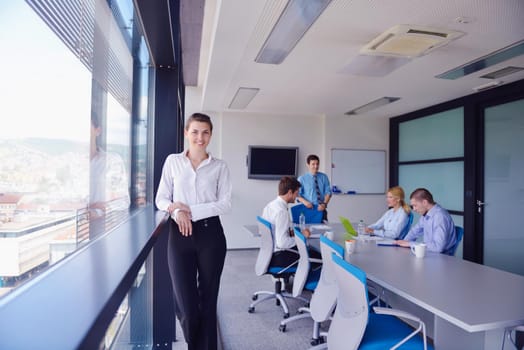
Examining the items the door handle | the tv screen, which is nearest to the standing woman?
the tv screen

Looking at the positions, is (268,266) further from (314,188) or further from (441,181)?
(441,181)

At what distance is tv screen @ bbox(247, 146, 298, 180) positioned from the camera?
693 centimetres

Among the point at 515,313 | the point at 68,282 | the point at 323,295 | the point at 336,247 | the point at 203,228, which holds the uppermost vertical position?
the point at 68,282

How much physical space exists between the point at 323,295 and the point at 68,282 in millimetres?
2234

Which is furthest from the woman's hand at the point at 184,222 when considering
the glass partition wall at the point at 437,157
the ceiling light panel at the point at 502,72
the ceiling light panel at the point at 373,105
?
the glass partition wall at the point at 437,157

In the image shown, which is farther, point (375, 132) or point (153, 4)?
point (375, 132)

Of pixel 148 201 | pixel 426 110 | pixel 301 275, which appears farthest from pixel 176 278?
pixel 426 110

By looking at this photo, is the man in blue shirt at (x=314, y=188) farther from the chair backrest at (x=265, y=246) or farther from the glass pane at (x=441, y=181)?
the glass pane at (x=441, y=181)

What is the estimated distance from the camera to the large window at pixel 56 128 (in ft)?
2.29

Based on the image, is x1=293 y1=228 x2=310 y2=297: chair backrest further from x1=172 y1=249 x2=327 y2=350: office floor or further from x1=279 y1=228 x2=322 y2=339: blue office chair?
x1=172 y1=249 x2=327 y2=350: office floor

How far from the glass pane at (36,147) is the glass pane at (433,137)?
20.0ft

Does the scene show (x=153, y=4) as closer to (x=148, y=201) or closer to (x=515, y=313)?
(x=148, y=201)

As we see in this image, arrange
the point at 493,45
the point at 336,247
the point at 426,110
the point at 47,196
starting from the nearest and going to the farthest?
1. the point at 47,196
2. the point at 336,247
3. the point at 493,45
4. the point at 426,110

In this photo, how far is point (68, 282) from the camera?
0.60 m
